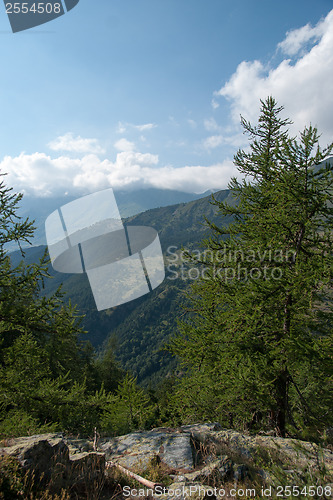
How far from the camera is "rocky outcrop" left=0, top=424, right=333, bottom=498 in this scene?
13.5 feet

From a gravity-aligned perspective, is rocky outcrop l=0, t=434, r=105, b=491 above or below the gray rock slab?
above

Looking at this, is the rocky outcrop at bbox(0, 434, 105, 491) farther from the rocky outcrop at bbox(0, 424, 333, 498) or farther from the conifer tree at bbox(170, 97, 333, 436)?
the conifer tree at bbox(170, 97, 333, 436)

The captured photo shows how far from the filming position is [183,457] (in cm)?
536

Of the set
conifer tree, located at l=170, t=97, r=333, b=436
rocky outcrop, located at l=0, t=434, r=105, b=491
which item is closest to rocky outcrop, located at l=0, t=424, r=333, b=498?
rocky outcrop, located at l=0, t=434, r=105, b=491

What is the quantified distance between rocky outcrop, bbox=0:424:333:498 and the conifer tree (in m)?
1.27

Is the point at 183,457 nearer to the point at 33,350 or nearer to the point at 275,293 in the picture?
the point at 275,293

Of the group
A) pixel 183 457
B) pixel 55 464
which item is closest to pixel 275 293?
pixel 183 457

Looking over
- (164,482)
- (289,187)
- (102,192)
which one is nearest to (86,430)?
(164,482)

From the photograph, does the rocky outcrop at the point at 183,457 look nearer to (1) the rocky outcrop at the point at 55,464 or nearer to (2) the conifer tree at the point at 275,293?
(1) the rocky outcrop at the point at 55,464

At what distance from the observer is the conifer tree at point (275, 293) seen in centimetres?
652

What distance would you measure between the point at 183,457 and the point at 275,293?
444cm

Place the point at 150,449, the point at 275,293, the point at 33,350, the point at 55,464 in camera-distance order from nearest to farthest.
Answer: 1. the point at 55,464
2. the point at 150,449
3. the point at 275,293
4. the point at 33,350

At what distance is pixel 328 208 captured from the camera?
690 cm

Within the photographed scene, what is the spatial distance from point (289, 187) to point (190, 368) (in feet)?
24.0
